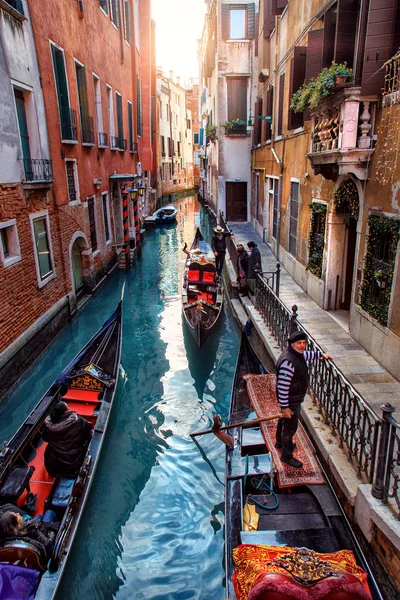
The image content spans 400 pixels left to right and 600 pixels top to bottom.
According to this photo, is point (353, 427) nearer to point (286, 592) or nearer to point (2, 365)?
point (286, 592)

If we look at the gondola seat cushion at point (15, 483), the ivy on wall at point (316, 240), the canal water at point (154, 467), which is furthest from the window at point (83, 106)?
the gondola seat cushion at point (15, 483)

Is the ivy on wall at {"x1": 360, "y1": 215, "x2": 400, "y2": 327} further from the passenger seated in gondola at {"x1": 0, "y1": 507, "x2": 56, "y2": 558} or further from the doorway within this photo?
the doorway

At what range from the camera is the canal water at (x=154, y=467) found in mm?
3898

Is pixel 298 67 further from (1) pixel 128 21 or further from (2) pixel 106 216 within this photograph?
(1) pixel 128 21

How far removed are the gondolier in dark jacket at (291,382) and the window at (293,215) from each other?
21.6ft

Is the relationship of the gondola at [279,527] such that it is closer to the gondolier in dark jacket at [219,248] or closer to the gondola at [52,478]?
the gondola at [52,478]

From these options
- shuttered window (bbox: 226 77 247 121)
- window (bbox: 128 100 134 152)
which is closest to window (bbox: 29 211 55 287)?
window (bbox: 128 100 134 152)

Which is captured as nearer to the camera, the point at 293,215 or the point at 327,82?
the point at 327,82

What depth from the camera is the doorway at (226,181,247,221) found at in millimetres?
18781

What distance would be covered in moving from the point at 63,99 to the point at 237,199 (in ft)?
34.3

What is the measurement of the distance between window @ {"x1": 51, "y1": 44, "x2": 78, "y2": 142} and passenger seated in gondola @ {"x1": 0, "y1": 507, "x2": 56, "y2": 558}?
7857 mm

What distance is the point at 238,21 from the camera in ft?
56.9

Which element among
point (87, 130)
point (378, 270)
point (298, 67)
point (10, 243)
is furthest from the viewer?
point (87, 130)

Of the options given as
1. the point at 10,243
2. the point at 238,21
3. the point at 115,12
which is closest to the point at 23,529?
the point at 10,243
